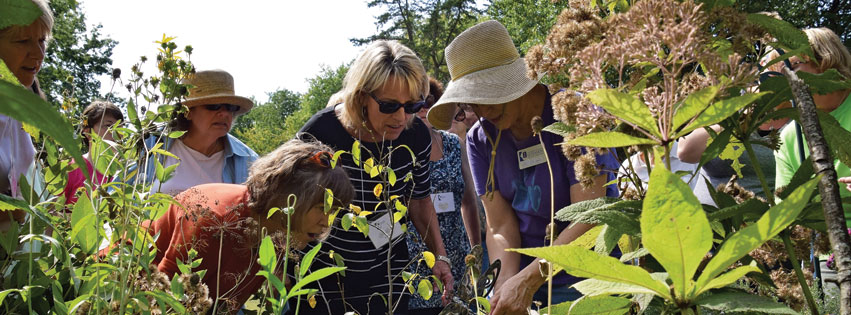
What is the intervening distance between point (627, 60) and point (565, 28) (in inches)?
4.9

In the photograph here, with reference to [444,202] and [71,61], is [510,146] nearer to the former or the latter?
[444,202]

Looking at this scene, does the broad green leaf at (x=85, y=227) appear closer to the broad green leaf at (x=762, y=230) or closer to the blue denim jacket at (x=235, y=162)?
the broad green leaf at (x=762, y=230)

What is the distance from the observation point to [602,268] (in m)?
0.48

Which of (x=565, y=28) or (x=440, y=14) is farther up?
(x=440, y=14)

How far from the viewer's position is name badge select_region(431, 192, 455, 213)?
384cm

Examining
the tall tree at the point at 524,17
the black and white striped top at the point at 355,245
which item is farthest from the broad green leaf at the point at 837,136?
the tall tree at the point at 524,17

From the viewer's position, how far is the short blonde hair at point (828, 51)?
6.58 ft

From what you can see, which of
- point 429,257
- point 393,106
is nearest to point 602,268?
point 429,257

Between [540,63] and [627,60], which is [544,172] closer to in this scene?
[540,63]

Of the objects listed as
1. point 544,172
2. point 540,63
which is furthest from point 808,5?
point 540,63

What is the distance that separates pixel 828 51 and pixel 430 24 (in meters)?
29.0

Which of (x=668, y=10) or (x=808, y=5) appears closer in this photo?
(x=668, y=10)

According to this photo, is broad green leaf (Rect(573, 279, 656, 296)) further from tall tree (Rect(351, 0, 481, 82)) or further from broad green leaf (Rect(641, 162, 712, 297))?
tall tree (Rect(351, 0, 481, 82))

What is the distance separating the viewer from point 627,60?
Answer: 63 cm
